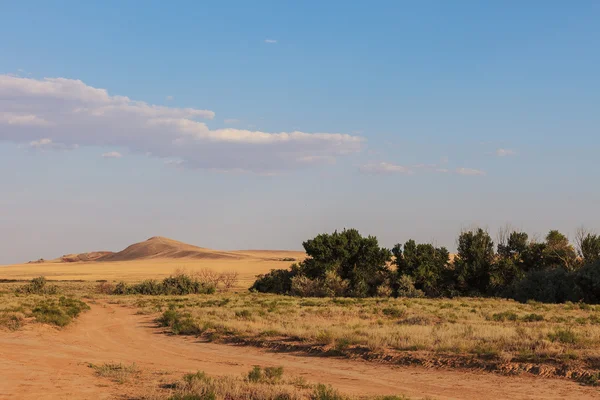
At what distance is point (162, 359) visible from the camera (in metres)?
17.5

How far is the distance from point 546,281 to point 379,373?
3097cm

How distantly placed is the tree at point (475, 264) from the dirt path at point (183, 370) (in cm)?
3036

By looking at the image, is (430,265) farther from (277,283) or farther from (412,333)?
(412,333)

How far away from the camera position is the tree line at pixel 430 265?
45531 mm

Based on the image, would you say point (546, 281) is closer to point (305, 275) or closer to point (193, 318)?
point (305, 275)

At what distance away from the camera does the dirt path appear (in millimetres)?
12523

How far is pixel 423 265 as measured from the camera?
4725 cm

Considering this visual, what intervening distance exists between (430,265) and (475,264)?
3698mm

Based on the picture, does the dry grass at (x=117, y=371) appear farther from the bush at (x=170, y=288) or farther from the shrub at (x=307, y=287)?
the bush at (x=170, y=288)

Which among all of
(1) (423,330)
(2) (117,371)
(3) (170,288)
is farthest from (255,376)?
(3) (170,288)

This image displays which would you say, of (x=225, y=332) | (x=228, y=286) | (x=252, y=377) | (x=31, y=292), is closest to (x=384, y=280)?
(x=228, y=286)

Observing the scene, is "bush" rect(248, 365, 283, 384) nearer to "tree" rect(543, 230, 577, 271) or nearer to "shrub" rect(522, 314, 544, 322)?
"shrub" rect(522, 314, 544, 322)

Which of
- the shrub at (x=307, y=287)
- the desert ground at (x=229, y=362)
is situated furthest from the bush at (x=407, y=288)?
the desert ground at (x=229, y=362)

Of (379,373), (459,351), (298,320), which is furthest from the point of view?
(298,320)
